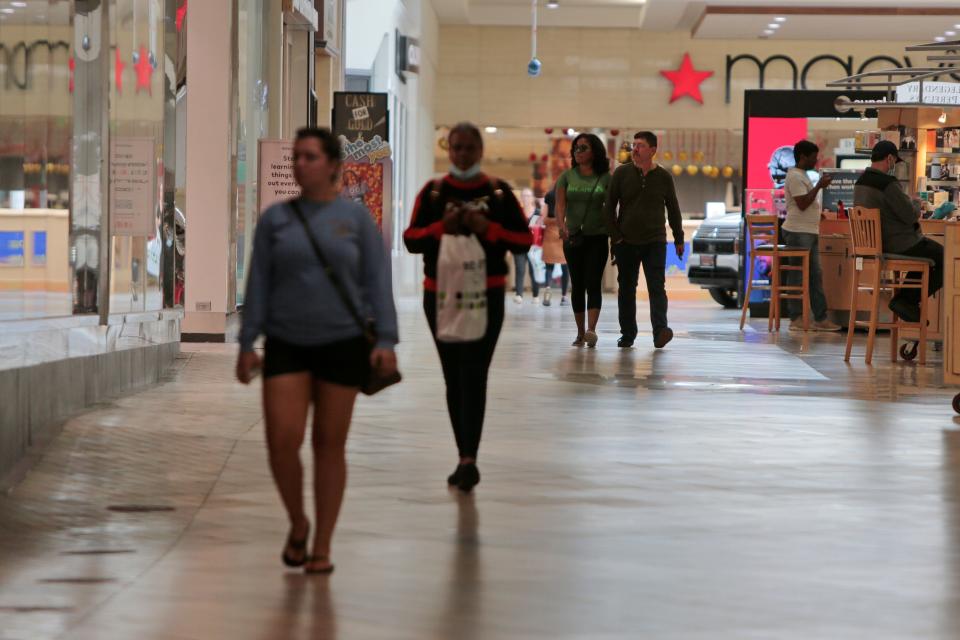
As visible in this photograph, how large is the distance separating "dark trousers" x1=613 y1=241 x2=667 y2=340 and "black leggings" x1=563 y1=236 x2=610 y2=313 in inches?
9.5

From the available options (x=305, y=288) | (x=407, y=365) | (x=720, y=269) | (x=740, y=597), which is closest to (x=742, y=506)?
(x=740, y=597)

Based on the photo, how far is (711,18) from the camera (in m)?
31.1

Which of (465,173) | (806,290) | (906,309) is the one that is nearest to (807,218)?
(806,290)

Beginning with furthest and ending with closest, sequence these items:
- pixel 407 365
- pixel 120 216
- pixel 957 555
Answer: pixel 407 365, pixel 120 216, pixel 957 555

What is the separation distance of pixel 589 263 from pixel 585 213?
0.44 m

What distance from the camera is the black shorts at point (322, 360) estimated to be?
5027 mm

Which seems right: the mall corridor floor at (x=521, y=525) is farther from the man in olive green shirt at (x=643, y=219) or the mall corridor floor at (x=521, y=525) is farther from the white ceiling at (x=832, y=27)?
the white ceiling at (x=832, y=27)

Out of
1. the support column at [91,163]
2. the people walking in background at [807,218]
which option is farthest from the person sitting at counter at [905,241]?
the support column at [91,163]

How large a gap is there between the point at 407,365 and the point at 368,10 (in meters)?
14.8

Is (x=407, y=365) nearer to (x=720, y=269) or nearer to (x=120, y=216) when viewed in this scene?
(x=120, y=216)

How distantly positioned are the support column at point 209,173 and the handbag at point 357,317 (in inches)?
390

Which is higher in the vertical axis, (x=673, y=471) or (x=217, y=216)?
(x=217, y=216)

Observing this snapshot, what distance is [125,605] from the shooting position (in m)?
4.57

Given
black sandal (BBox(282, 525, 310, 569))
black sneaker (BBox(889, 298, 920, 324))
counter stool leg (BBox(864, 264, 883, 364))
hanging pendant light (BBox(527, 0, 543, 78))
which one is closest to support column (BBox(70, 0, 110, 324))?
black sandal (BBox(282, 525, 310, 569))
